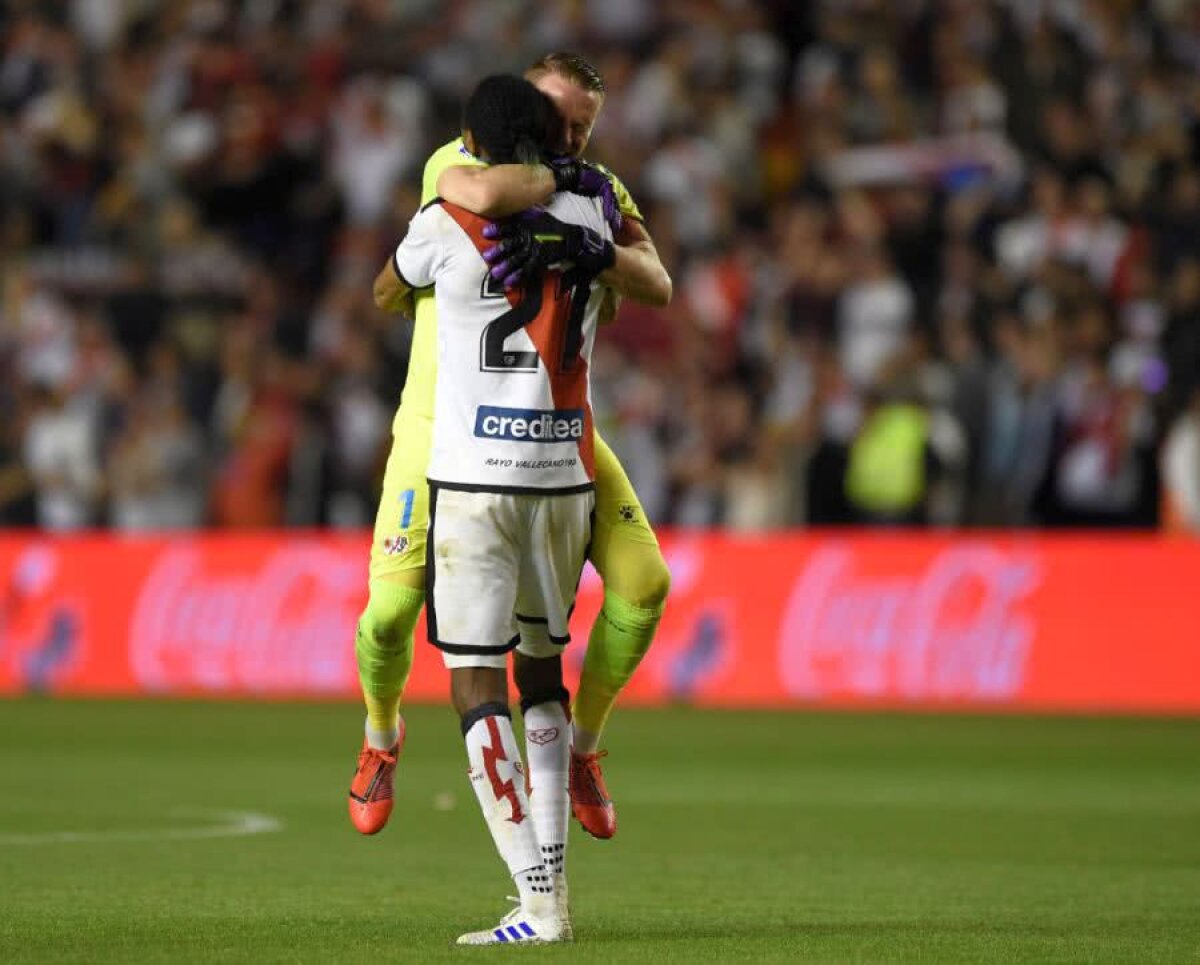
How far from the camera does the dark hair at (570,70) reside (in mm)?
7535

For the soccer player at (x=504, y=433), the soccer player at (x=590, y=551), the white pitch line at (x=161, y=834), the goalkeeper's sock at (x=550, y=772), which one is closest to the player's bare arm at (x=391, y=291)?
the soccer player at (x=590, y=551)

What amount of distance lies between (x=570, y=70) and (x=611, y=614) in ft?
5.57

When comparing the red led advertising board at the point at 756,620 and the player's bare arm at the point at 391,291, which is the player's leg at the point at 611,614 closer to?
the player's bare arm at the point at 391,291

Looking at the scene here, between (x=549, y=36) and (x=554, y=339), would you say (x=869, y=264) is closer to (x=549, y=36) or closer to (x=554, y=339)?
(x=549, y=36)

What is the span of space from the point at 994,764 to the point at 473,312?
8.77 metres

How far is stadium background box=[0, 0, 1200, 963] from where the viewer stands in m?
17.3

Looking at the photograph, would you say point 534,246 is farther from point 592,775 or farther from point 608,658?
point 592,775

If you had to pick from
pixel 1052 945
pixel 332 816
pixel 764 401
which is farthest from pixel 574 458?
pixel 764 401

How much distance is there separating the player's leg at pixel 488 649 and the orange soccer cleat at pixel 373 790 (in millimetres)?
876

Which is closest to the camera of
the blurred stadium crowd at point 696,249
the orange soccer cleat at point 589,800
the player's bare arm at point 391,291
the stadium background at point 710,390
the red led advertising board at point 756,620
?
the player's bare arm at point 391,291

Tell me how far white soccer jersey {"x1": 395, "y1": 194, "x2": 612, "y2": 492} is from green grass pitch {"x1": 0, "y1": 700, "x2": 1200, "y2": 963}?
136 cm

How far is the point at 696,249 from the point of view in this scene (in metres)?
22.7

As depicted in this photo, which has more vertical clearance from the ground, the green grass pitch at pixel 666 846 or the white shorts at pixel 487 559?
the white shorts at pixel 487 559

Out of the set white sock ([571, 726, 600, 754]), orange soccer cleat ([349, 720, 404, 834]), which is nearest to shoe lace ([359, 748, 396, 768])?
orange soccer cleat ([349, 720, 404, 834])
